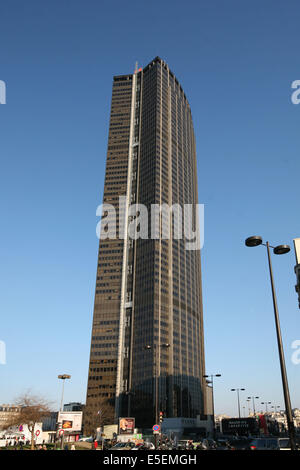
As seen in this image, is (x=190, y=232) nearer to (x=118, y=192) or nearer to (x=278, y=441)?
(x=118, y=192)

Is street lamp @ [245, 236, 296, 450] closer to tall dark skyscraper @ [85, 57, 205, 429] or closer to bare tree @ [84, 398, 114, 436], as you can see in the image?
tall dark skyscraper @ [85, 57, 205, 429]

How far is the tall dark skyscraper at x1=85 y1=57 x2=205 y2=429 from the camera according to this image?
14025 centimetres

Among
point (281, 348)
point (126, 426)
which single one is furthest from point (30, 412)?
point (281, 348)

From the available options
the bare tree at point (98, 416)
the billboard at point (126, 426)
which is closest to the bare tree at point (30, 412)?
the billboard at point (126, 426)

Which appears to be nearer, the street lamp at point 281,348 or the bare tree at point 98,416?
the street lamp at point 281,348

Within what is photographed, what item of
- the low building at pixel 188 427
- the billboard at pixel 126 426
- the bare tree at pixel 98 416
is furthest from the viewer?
the bare tree at pixel 98 416

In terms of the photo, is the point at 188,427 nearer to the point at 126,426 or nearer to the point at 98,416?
the point at 98,416

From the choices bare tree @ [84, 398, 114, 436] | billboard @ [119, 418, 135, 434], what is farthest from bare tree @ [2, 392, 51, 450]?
bare tree @ [84, 398, 114, 436]

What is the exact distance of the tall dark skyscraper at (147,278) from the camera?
460 feet

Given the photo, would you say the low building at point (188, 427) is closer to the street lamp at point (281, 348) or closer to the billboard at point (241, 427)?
the billboard at point (241, 427)

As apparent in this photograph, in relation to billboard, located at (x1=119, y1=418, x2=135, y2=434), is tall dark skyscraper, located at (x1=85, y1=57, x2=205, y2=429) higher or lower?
higher
